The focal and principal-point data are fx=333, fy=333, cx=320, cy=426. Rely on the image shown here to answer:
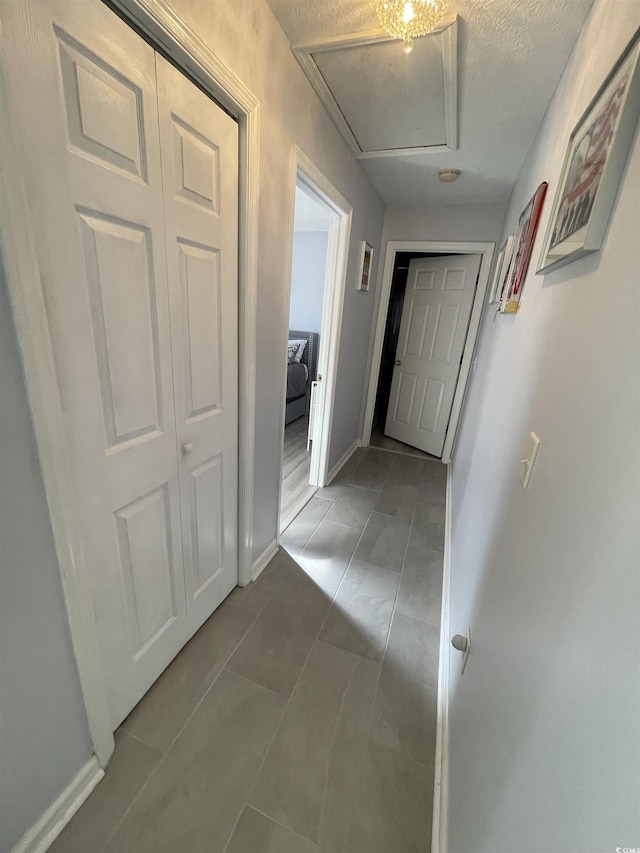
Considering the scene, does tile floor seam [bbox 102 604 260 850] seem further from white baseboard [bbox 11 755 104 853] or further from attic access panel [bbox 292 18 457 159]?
attic access panel [bbox 292 18 457 159]

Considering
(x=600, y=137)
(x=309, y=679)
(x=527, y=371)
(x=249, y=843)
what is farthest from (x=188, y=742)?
(x=600, y=137)

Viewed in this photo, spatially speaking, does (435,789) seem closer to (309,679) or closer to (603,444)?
(309,679)

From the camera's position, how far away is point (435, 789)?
41.1 inches

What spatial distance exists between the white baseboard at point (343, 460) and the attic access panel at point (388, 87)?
7.55 feet

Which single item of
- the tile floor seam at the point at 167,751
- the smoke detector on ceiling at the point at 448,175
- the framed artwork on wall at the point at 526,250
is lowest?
the tile floor seam at the point at 167,751

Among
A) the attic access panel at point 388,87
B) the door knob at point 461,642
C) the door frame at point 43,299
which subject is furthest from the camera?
the attic access panel at point 388,87

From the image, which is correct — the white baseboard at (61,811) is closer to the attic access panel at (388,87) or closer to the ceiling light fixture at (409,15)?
the ceiling light fixture at (409,15)

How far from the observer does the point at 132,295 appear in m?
0.88

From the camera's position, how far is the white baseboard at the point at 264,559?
5.89 ft

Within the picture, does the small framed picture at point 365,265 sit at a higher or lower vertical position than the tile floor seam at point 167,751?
higher

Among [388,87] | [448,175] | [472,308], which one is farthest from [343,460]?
[388,87]

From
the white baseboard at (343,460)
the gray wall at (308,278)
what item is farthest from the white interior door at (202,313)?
the gray wall at (308,278)

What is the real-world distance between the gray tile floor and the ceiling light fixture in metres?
2.15

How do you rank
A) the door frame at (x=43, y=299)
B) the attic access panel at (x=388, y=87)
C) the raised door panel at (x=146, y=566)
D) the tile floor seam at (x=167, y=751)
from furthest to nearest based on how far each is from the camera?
the attic access panel at (x=388, y=87) < the raised door panel at (x=146, y=566) < the tile floor seam at (x=167, y=751) < the door frame at (x=43, y=299)
